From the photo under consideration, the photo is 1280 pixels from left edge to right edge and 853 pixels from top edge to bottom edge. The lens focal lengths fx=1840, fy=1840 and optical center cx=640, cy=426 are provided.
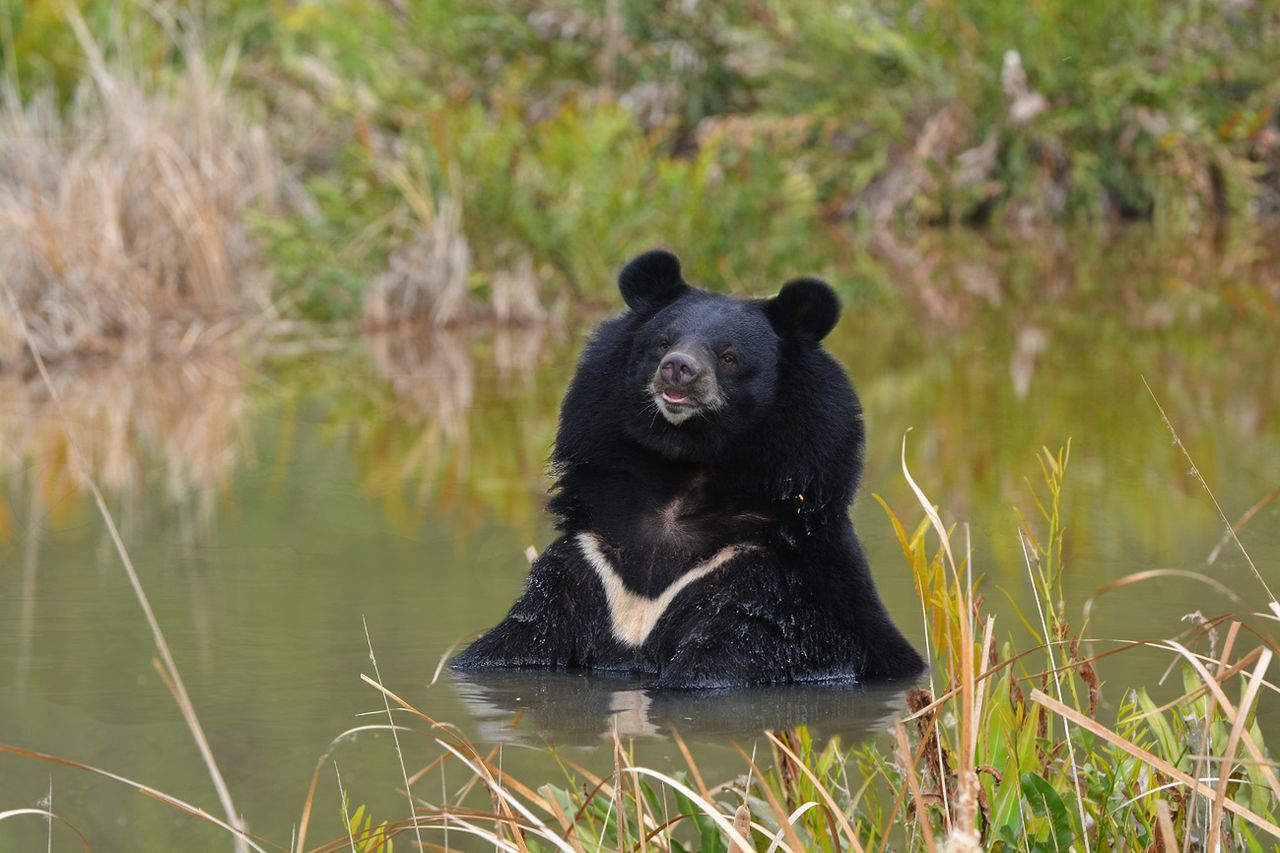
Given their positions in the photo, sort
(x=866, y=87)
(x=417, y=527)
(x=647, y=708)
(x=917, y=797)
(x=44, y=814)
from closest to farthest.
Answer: (x=917, y=797) < (x=44, y=814) < (x=647, y=708) < (x=417, y=527) < (x=866, y=87)

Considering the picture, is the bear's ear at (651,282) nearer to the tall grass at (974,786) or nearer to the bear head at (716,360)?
the bear head at (716,360)

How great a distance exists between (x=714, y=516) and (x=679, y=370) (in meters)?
0.45

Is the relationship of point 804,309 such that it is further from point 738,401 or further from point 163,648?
point 163,648

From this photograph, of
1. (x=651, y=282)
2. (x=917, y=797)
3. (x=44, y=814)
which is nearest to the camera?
(x=917, y=797)

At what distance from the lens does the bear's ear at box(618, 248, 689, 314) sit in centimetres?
470

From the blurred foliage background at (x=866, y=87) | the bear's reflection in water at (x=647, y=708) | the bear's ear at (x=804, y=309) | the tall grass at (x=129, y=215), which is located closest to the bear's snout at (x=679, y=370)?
the bear's ear at (x=804, y=309)

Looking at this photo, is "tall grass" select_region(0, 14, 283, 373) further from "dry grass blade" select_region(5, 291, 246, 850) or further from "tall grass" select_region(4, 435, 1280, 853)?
"tall grass" select_region(4, 435, 1280, 853)

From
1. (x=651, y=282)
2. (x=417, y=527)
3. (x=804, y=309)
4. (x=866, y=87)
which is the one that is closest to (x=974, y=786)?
(x=804, y=309)

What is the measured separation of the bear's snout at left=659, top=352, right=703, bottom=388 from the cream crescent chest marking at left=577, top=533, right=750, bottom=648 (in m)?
0.47

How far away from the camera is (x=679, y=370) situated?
429 cm

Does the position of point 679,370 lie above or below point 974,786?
above

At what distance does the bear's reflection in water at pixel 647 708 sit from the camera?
13.1ft

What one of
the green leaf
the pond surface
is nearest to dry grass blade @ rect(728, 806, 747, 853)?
the green leaf

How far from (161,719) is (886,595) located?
2.16 m
